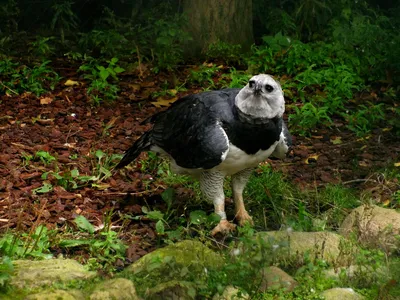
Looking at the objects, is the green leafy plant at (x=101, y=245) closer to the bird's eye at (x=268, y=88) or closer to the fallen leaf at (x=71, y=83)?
the bird's eye at (x=268, y=88)

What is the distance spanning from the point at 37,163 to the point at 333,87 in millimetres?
3572

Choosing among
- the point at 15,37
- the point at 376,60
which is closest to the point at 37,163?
the point at 15,37

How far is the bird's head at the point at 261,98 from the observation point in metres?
5.57

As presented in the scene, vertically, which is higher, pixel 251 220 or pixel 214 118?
pixel 214 118

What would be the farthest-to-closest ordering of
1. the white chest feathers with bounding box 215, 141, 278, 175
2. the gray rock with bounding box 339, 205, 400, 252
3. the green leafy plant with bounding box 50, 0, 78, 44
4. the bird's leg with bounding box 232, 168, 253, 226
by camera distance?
1. the green leafy plant with bounding box 50, 0, 78, 44
2. the bird's leg with bounding box 232, 168, 253, 226
3. the white chest feathers with bounding box 215, 141, 278, 175
4. the gray rock with bounding box 339, 205, 400, 252

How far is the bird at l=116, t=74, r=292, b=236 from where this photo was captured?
18.6 ft

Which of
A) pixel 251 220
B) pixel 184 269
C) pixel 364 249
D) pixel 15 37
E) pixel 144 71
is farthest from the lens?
pixel 15 37

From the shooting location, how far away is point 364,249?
17.5 feet

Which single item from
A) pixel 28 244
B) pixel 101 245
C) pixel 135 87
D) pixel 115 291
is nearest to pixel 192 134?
pixel 101 245

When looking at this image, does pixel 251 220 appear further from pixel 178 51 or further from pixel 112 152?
pixel 178 51

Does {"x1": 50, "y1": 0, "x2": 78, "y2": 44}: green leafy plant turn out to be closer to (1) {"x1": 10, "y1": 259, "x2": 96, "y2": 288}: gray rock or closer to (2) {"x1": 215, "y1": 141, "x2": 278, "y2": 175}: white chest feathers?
(2) {"x1": 215, "y1": 141, "x2": 278, "y2": 175}: white chest feathers

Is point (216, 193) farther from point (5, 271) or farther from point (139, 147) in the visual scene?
point (5, 271)

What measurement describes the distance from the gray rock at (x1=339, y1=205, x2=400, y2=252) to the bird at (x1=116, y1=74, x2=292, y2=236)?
760 millimetres

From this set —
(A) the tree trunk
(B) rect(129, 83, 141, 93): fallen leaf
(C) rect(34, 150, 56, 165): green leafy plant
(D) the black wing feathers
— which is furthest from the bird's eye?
(A) the tree trunk
